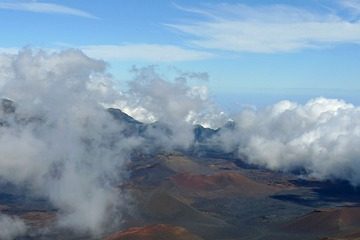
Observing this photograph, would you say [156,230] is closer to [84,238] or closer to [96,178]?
[84,238]

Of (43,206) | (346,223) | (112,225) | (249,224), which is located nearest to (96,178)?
(43,206)

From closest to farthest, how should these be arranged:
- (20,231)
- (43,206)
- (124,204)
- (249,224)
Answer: (20,231) → (249,224) → (124,204) → (43,206)

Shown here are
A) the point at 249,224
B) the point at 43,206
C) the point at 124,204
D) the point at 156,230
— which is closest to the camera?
the point at 156,230

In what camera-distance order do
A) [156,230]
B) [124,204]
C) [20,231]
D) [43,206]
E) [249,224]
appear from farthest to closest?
[43,206]
[124,204]
[249,224]
[20,231]
[156,230]

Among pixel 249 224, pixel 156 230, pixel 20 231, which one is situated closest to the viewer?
pixel 156 230

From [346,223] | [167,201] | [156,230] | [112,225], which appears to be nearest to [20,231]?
[112,225]

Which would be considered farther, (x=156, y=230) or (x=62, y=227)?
(x=62, y=227)

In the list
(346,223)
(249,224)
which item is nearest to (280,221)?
(249,224)

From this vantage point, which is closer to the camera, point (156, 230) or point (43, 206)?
point (156, 230)

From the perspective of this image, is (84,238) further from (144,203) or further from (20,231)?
(144,203)
